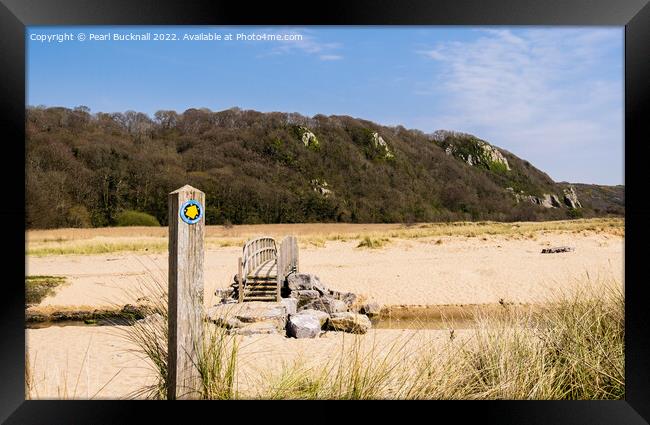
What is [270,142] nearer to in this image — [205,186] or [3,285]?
[205,186]

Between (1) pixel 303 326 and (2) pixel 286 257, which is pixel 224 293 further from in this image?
(1) pixel 303 326

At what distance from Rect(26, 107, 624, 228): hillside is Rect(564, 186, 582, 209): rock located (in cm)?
13

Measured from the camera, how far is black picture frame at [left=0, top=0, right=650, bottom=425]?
387 cm

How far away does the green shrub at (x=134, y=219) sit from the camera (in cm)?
2931

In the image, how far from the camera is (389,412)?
391cm

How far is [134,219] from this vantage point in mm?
29719

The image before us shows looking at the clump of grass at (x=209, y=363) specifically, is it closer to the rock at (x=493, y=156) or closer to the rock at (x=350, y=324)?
the rock at (x=350, y=324)

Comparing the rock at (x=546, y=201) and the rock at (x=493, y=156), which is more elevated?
the rock at (x=493, y=156)

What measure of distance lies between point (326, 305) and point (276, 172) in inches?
1354

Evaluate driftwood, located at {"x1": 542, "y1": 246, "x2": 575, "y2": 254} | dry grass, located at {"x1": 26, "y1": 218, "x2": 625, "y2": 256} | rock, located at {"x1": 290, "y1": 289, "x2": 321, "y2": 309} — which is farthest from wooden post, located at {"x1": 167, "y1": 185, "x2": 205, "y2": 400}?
driftwood, located at {"x1": 542, "y1": 246, "x2": 575, "y2": 254}

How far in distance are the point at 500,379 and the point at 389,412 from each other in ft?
3.37

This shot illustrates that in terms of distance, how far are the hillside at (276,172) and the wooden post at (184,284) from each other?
24.9 m

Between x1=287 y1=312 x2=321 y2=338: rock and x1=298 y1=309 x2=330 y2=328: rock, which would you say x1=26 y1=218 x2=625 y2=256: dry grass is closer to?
x1=298 y1=309 x2=330 y2=328: rock

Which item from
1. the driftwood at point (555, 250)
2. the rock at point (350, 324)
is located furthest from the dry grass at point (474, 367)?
the driftwood at point (555, 250)
